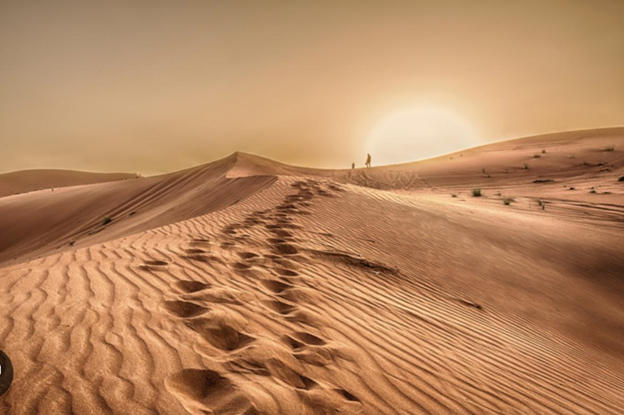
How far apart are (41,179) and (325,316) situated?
77.0 meters

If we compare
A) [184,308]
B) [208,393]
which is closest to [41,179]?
[184,308]

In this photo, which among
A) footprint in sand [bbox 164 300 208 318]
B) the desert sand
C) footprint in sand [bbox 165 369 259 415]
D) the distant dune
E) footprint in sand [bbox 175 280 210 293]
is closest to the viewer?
footprint in sand [bbox 165 369 259 415]

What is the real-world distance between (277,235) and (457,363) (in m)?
3.68

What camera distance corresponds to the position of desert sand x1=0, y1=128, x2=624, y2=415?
199 centimetres

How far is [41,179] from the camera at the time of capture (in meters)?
62.5

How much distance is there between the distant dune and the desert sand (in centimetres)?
5155

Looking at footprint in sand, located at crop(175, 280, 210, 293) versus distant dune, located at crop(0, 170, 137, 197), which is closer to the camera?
footprint in sand, located at crop(175, 280, 210, 293)

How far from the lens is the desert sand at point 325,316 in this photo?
1986 millimetres

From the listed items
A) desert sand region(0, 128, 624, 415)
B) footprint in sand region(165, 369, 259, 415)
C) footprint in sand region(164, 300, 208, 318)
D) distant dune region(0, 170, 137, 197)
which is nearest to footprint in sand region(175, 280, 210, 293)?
desert sand region(0, 128, 624, 415)

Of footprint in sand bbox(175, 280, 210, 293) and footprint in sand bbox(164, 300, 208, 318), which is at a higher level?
footprint in sand bbox(164, 300, 208, 318)

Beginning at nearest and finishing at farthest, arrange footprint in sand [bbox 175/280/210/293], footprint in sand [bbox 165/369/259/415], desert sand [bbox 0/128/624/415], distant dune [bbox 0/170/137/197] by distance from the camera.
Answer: footprint in sand [bbox 165/369/259/415] < desert sand [bbox 0/128/624/415] < footprint in sand [bbox 175/280/210/293] < distant dune [bbox 0/170/137/197]

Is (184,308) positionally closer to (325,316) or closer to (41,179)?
(325,316)

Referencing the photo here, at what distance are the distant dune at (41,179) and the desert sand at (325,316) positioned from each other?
169 ft

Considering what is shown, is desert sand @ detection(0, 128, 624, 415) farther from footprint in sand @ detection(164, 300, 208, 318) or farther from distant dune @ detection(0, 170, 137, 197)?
distant dune @ detection(0, 170, 137, 197)
